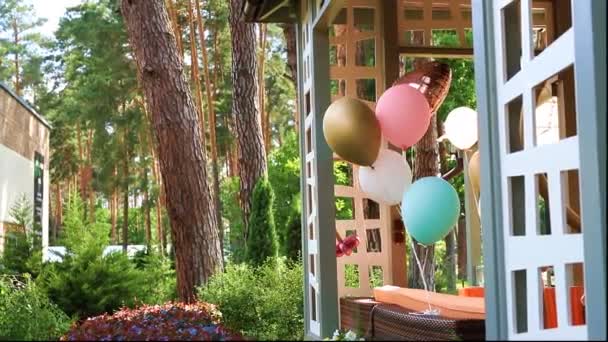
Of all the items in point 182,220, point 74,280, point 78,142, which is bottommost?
point 74,280

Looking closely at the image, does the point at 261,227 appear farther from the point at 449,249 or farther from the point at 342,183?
the point at 449,249

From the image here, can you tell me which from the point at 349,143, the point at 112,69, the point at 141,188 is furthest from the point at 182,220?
the point at 141,188

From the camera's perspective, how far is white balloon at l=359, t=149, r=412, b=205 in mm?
5918

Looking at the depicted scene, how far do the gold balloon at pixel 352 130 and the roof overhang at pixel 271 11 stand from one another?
188 cm

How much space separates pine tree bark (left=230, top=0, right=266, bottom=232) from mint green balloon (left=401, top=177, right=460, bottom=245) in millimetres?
7868

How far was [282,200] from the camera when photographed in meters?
18.8

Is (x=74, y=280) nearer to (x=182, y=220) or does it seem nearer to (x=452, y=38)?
(x=182, y=220)

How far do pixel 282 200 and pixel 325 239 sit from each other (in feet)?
41.0

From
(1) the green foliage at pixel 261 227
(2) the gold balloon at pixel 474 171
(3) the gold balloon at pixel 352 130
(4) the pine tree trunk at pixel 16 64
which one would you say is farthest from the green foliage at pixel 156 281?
(4) the pine tree trunk at pixel 16 64

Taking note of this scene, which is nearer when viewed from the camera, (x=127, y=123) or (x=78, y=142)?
(x=127, y=123)

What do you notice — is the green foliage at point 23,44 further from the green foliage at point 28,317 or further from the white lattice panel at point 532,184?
the white lattice panel at point 532,184

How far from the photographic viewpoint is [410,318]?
506 cm

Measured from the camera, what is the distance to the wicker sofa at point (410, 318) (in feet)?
15.3

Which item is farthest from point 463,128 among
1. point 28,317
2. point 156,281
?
point 156,281
